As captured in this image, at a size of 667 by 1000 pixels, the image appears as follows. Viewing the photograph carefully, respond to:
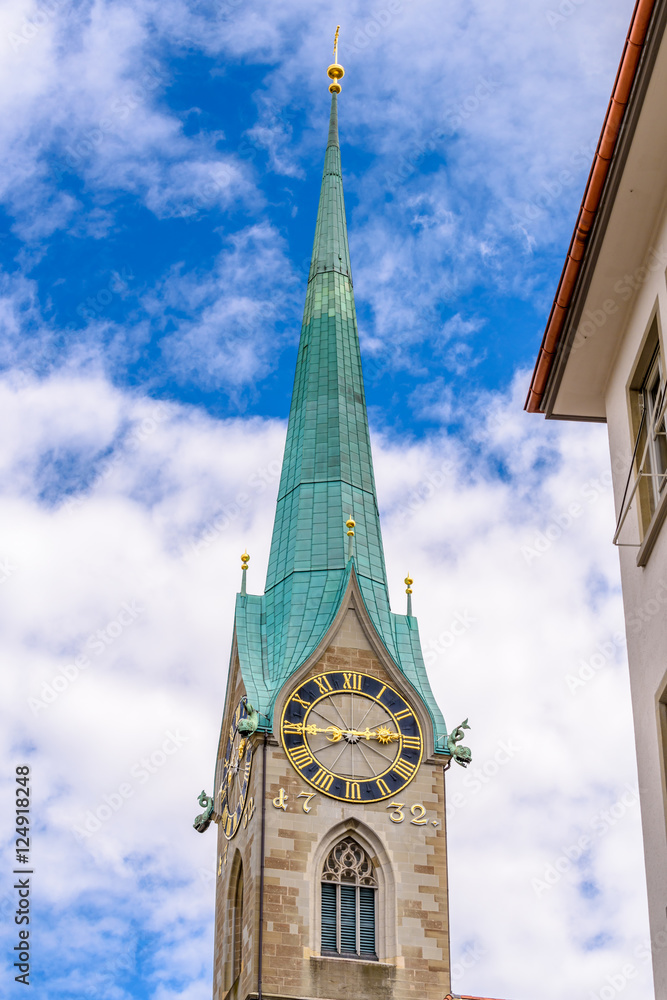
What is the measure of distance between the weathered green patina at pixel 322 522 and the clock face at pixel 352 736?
23.5 inches

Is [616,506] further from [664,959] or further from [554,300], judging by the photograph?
[664,959]

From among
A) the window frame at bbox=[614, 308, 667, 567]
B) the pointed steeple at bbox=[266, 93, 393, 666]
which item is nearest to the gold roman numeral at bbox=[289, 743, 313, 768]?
the pointed steeple at bbox=[266, 93, 393, 666]

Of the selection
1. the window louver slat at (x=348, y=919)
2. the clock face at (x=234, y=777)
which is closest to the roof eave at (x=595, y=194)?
the window louver slat at (x=348, y=919)

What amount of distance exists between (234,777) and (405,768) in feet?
12.3

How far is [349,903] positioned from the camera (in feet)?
112

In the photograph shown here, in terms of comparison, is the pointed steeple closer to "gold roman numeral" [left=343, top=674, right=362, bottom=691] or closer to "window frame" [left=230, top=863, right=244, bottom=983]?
"gold roman numeral" [left=343, top=674, right=362, bottom=691]

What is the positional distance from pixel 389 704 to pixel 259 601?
482cm

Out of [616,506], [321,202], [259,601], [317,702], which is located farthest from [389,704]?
[616,506]

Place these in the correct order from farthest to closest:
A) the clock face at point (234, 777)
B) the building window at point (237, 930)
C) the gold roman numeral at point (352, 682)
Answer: the gold roman numeral at point (352, 682) < the clock face at point (234, 777) < the building window at point (237, 930)

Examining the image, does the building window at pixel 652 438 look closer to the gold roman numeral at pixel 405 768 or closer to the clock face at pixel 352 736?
the clock face at pixel 352 736

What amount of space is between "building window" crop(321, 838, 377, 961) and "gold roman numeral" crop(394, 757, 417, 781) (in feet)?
5.59

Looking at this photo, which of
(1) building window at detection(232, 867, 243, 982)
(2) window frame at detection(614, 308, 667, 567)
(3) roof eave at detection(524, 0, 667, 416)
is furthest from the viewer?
(1) building window at detection(232, 867, 243, 982)

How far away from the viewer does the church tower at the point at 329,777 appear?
33.7 metres

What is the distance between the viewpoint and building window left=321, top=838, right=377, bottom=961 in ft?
111
